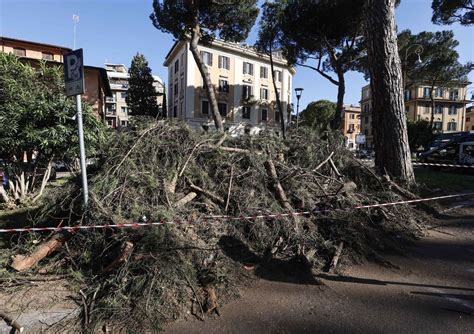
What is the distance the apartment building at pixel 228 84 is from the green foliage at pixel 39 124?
83.0ft

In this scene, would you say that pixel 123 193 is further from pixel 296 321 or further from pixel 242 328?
pixel 296 321

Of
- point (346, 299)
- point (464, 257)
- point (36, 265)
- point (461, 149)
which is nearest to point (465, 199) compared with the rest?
point (464, 257)

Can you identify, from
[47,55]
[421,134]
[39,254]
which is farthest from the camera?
[421,134]

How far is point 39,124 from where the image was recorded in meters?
6.50

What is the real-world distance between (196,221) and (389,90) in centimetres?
604

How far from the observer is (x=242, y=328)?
2713 mm

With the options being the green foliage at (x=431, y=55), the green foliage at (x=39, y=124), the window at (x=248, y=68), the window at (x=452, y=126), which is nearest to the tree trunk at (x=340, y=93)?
the green foliage at (x=431, y=55)

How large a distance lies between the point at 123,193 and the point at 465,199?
813 centimetres

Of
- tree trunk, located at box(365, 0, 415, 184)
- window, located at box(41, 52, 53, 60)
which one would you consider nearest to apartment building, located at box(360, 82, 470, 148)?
window, located at box(41, 52, 53, 60)

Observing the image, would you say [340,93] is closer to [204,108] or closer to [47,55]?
[204,108]

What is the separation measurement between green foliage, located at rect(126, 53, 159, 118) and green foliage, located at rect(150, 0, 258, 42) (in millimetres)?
18864

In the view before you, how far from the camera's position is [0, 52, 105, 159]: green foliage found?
6.22 meters

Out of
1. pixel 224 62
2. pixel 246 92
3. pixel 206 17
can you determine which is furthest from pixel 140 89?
pixel 206 17

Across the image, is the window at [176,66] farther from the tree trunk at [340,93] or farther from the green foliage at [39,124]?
the green foliage at [39,124]
